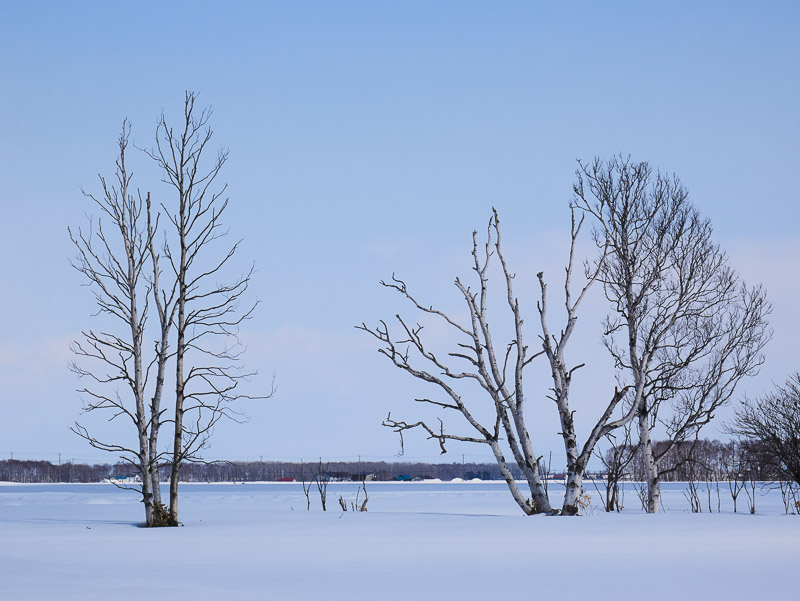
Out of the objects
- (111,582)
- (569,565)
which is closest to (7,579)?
(111,582)

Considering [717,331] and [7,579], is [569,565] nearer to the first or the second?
[7,579]

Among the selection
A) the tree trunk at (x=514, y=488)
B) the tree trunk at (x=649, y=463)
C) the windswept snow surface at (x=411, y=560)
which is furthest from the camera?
the tree trunk at (x=649, y=463)

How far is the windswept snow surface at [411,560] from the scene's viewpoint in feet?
24.6

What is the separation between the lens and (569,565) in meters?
9.43

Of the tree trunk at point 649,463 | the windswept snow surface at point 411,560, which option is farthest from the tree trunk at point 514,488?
the tree trunk at point 649,463

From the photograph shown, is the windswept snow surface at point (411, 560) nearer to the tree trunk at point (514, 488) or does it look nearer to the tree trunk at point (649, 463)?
the tree trunk at point (514, 488)

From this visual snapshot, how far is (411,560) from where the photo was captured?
1011 centimetres

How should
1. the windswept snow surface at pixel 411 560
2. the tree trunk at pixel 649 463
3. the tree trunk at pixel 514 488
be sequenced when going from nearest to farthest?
the windswept snow surface at pixel 411 560 < the tree trunk at pixel 514 488 < the tree trunk at pixel 649 463

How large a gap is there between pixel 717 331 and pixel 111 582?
19622mm

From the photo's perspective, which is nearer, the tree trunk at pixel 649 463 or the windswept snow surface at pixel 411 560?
the windswept snow surface at pixel 411 560

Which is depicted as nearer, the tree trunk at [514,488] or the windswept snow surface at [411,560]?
the windswept snow surface at [411,560]

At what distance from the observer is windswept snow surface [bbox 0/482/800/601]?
7.50 metres

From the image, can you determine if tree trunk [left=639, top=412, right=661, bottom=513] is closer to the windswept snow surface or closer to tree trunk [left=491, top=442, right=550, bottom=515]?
tree trunk [left=491, top=442, right=550, bottom=515]

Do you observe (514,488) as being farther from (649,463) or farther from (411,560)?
(411,560)
